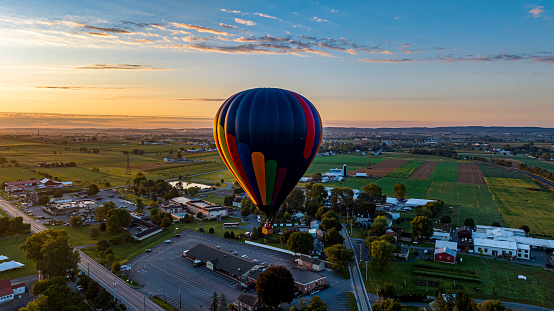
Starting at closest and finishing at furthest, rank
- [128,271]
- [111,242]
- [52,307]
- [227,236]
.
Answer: [52,307] → [128,271] → [111,242] → [227,236]

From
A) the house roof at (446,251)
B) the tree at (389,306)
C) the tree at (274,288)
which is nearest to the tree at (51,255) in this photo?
the tree at (274,288)

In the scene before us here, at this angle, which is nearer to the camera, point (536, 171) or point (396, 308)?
point (396, 308)

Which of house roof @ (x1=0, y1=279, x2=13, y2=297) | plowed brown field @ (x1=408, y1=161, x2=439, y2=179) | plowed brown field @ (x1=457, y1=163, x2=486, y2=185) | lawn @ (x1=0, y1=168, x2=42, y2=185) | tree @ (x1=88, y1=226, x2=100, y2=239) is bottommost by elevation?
lawn @ (x1=0, y1=168, x2=42, y2=185)

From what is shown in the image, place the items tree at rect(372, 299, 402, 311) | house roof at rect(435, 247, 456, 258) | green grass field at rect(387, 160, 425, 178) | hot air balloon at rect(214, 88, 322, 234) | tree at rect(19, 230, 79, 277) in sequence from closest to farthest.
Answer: hot air balloon at rect(214, 88, 322, 234) → tree at rect(372, 299, 402, 311) → tree at rect(19, 230, 79, 277) → house roof at rect(435, 247, 456, 258) → green grass field at rect(387, 160, 425, 178)

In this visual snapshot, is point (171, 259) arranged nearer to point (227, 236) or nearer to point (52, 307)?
point (227, 236)

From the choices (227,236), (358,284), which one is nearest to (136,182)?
(227,236)

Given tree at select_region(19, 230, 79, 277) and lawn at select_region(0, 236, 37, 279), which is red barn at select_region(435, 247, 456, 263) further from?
lawn at select_region(0, 236, 37, 279)

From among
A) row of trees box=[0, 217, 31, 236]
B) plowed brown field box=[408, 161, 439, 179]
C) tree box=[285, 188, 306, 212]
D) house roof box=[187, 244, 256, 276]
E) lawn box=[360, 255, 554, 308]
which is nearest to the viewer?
lawn box=[360, 255, 554, 308]

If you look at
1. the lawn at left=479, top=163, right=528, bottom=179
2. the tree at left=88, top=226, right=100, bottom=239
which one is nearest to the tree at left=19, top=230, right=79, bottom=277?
the tree at left=88, top=226, right=100, bottom=239
